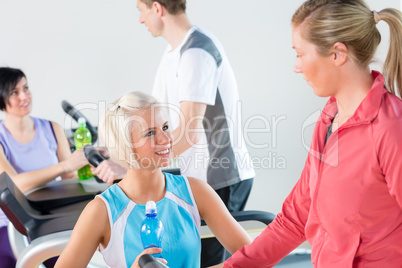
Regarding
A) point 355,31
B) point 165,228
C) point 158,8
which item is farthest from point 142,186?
point 158,8

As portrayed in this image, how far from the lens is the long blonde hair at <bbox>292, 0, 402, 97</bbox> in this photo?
40.4 inches

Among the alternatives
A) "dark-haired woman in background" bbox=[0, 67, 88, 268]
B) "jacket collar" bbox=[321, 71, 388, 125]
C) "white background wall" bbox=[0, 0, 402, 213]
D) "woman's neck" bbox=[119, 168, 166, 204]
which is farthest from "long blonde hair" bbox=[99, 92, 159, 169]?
"white background wall" bbox=[0, 0, 402, 213]

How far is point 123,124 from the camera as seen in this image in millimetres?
1397

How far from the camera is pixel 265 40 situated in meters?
3.88

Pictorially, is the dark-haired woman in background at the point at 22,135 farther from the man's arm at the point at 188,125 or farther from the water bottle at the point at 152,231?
the water bottle at the point at 152,231

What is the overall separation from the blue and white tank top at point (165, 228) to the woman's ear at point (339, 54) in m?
0.62

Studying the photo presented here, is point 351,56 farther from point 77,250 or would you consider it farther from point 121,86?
point 121,86

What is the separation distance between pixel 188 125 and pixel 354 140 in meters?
1.04

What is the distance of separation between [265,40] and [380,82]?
2.92 metres

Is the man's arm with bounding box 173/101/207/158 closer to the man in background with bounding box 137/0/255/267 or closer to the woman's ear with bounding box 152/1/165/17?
the man in background with bounding box 137/0/255/267

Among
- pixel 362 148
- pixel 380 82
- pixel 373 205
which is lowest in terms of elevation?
pixel 373 205

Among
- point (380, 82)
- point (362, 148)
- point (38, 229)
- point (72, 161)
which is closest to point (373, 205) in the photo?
point (362, 148)

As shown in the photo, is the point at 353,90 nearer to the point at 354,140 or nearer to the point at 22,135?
the point at 354,140

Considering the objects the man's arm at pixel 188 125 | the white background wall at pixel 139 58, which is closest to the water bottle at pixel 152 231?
the man's arm at pixel 188 125
